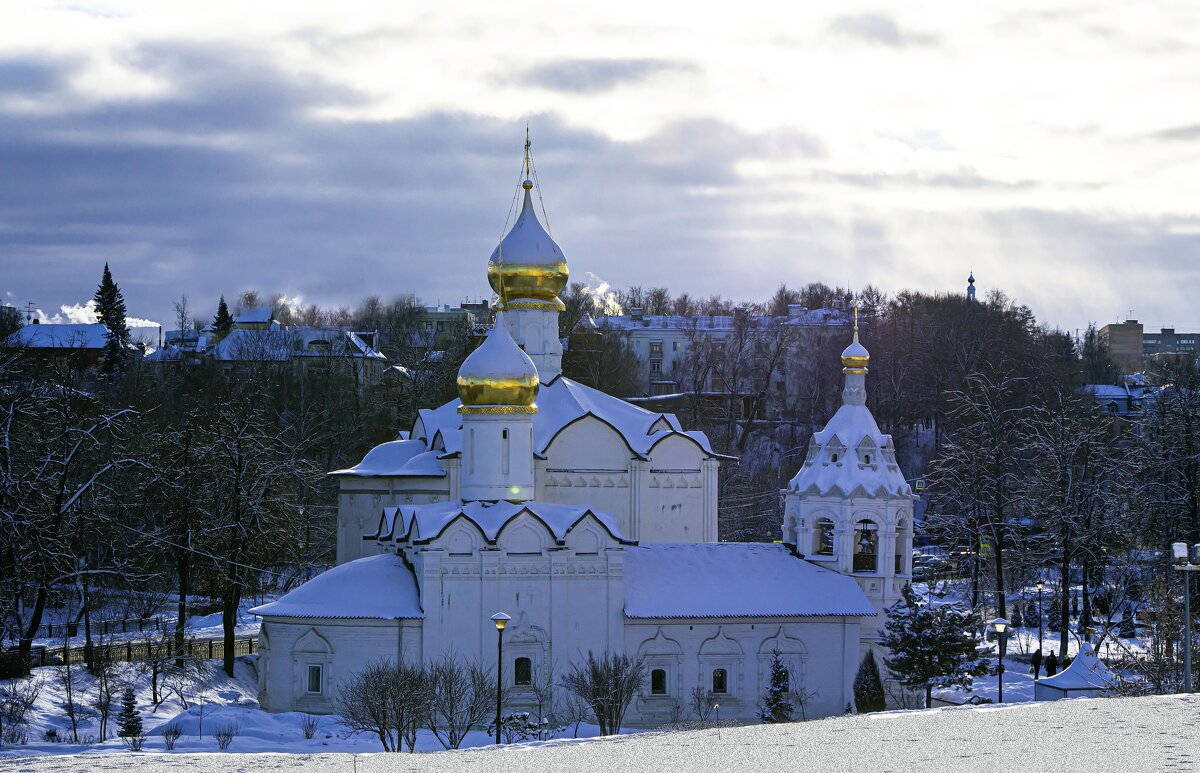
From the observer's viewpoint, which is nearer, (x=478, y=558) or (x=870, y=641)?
(x=478, y=558)

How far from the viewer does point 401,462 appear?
101 feet

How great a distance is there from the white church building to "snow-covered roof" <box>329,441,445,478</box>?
0.36 m

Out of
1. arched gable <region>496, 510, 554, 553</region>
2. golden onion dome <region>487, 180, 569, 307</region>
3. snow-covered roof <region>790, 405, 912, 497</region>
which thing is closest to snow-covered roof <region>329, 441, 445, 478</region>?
golden onion dome <region>487, 180, 569, 307</region>

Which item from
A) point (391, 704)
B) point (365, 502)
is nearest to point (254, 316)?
point (365, 502)

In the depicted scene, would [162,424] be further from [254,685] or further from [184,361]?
[254,685]

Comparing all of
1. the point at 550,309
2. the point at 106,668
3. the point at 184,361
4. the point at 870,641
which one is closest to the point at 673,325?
the point at 184,361

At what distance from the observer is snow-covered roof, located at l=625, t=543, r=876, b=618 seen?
25.1 metres

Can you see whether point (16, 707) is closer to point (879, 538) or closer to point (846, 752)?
point (846, 752)

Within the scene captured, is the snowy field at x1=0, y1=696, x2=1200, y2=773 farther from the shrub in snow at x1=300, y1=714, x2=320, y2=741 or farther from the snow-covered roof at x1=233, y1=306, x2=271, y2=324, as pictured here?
the snow-covered roof at x1=233, y1=306, x2=271, y2=324

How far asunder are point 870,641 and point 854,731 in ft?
39.4

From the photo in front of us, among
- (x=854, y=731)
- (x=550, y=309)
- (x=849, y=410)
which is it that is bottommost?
(x=854, y=731)

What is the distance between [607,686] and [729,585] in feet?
14.2

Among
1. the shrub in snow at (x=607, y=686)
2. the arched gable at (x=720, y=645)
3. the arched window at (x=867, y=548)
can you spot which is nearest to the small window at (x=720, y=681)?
the arched gable at (x=720, y=645)

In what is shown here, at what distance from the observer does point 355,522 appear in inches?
1224
